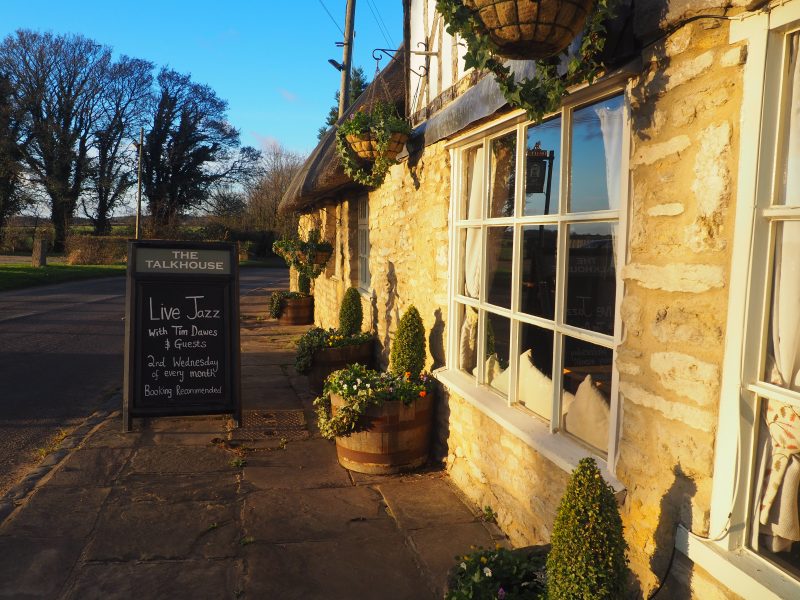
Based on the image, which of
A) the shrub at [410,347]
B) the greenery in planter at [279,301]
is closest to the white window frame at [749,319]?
the shrub at [410,347]

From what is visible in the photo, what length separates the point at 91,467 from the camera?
483 cm

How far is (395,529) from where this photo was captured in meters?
3.86

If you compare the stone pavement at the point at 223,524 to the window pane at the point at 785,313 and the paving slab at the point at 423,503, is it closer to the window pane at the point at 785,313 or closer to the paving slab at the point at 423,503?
the paving slab at the point at 423,503

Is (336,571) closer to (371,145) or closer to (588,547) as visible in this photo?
(588,547)

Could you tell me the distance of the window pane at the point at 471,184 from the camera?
4.33 metres

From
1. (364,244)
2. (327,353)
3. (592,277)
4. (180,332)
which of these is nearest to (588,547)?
(592,277)

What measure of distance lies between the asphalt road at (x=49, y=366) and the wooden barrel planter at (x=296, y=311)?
3204 millimetres

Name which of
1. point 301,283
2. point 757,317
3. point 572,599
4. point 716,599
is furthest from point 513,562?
point 301,283

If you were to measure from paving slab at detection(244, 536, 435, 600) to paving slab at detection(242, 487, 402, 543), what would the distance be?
0.11 m

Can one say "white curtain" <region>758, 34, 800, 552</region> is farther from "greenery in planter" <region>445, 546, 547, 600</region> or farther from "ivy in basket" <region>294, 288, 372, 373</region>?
"ivy in basket" <region>294, 288, 372, 373</region>

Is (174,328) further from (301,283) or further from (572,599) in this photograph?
(301,283)

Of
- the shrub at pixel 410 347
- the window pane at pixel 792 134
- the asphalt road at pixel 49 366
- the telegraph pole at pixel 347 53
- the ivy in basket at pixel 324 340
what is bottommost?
the asphalt road at pixel 49 366

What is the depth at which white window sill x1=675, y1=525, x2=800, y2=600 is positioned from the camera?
1.88 metres

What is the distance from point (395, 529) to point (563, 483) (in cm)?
122
